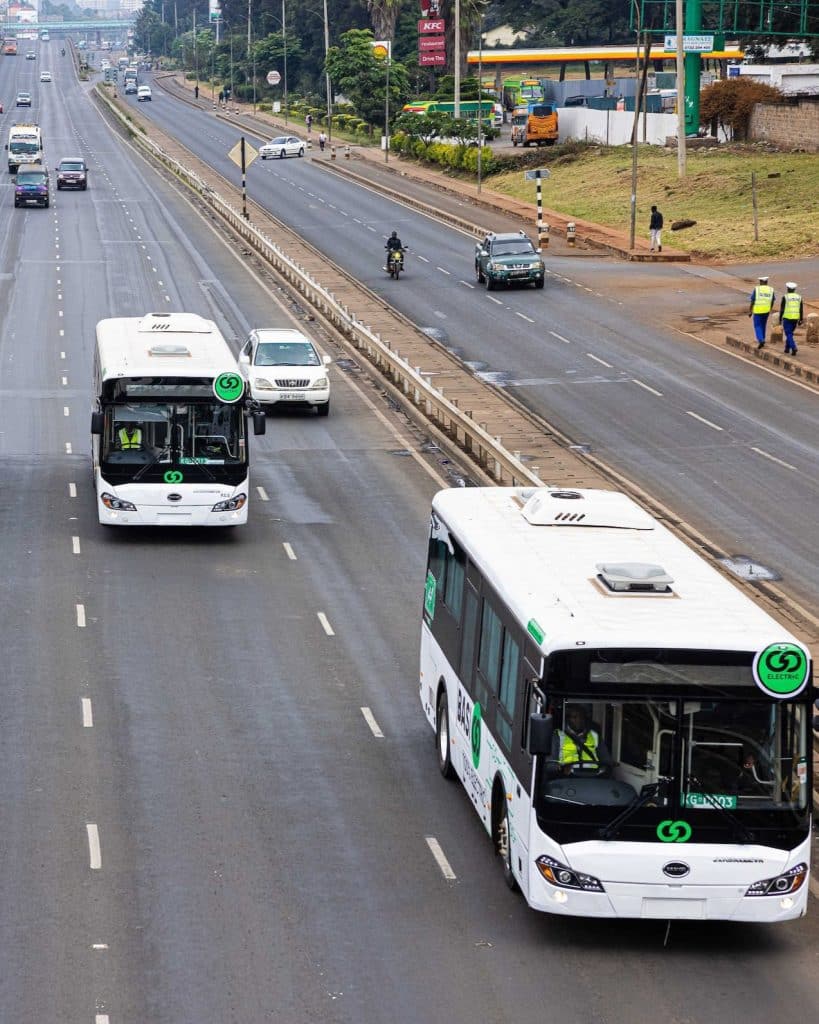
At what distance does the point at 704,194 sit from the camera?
2931 inches

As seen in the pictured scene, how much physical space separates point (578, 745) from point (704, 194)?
2509 inches

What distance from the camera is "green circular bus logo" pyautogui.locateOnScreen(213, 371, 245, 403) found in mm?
27391

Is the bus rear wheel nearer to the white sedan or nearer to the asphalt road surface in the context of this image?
the asphalt road surface

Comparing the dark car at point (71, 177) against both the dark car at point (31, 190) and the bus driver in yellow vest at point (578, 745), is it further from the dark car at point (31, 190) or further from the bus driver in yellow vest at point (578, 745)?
the bus driver in yellow vest at point (578, 745)

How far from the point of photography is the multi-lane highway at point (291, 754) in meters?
12.8

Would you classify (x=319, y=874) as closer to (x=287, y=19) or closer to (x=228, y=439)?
(x=228, y=439)

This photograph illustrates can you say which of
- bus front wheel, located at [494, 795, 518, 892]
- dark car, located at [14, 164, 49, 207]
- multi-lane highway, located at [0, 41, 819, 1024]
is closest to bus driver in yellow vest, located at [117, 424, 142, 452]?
multi-lane highway, located at [0, 41, 819, 1024]

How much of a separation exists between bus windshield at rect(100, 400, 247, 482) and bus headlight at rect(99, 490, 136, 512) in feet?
0.93

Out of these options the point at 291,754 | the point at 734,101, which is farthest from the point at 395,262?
the point at 291,754

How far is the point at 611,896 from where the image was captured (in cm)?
1306

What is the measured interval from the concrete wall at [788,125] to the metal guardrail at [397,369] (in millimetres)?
25372

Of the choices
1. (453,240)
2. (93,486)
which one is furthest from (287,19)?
(93,486)

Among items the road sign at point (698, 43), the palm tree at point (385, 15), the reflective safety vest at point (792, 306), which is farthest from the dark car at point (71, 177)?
the palm tree at point (385, 15)

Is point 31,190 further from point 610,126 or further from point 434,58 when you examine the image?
point 434,58
